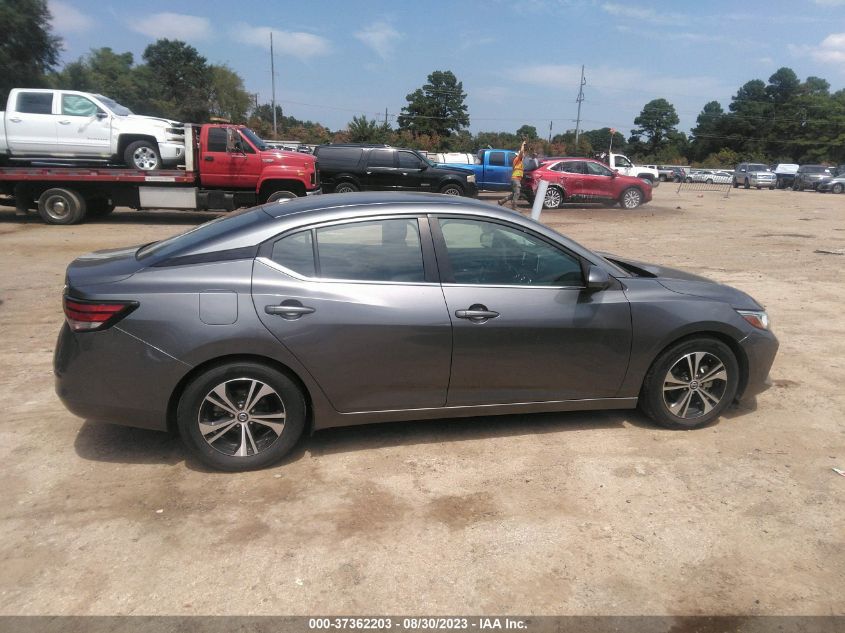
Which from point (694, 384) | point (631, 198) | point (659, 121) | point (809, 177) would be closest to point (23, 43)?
point (631, 198)

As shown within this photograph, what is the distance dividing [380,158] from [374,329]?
15.4m

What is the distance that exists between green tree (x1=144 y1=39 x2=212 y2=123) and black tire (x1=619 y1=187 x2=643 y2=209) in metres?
66.4

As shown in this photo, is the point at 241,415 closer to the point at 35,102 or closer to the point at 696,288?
the point at 696,288

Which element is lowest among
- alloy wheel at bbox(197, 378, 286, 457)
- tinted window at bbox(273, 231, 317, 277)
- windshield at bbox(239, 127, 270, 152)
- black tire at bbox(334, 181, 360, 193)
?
alloy wheel at bbox(197, 378, 286, 457)

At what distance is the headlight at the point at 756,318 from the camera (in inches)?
163

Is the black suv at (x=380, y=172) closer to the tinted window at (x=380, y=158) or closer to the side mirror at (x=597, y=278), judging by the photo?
the tinted window at (x=380, y=158)

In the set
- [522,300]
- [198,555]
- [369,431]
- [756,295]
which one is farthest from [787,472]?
[756,295]

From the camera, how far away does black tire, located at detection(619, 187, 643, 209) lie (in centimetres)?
2094

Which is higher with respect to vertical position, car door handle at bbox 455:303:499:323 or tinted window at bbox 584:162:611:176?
tinted window at bbox 584:162:611:176

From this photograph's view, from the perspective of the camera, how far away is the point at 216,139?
14.6 meters

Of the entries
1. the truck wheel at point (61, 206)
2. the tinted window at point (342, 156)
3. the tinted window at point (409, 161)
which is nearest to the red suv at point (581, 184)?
the tinted window at point (409, 161)

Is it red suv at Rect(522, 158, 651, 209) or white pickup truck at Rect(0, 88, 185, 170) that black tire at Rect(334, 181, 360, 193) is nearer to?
white pickup truck at Rect(0, 88, 185, 170)

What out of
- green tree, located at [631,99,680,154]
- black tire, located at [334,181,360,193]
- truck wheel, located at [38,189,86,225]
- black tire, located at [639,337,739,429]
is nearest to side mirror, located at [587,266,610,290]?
black tire, located at [639,337,739,429]

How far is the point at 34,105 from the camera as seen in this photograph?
1345cm
